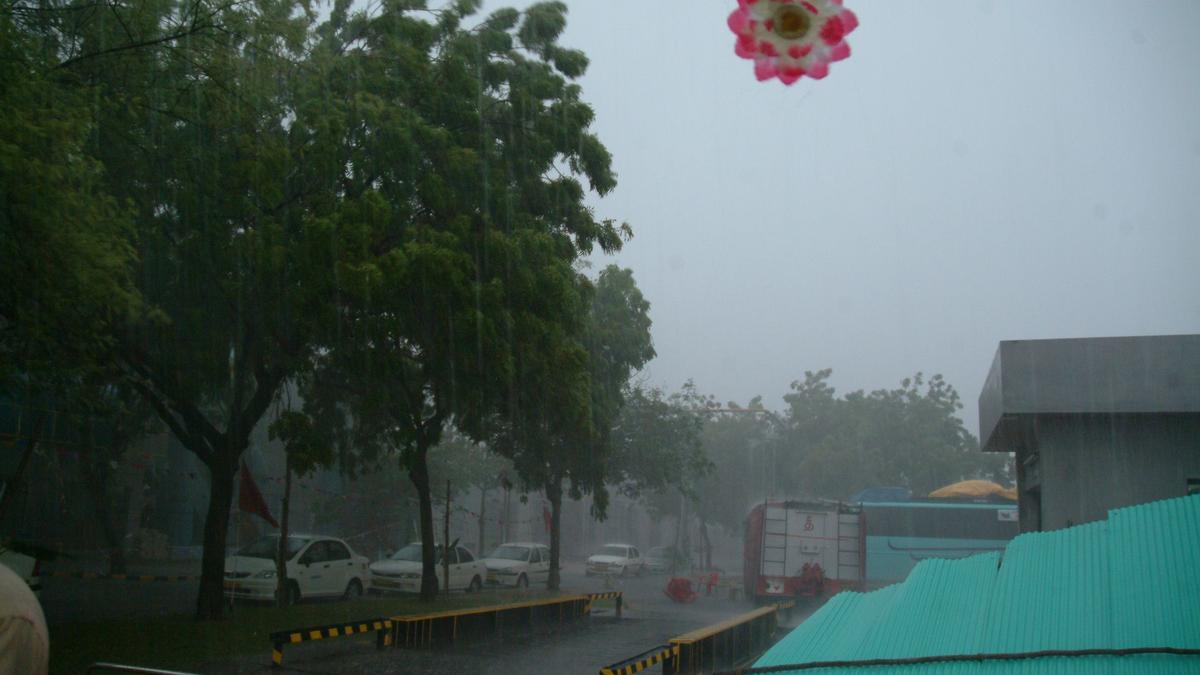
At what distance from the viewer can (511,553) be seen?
31.3 metres

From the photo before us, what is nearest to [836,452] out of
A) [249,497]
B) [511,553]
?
[511,553]

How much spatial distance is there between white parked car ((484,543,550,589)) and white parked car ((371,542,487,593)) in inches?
45.1

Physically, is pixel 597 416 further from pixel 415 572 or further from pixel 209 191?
pixel 209 191

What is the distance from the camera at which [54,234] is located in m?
8.48

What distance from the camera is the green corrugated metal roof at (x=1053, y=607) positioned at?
3.31 metres

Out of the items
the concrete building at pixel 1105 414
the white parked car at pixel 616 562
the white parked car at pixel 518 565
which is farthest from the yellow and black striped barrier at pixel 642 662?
the white parked car at pixel 616 562

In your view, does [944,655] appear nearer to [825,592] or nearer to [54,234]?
[54,234]

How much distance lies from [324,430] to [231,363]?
4.66m

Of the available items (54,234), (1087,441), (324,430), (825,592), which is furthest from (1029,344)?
(825,592)

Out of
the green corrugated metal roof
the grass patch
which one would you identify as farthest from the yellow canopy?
the green corrugated metal roof

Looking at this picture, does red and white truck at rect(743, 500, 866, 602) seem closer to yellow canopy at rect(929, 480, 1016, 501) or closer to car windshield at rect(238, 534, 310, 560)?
yellow canopy at rect(929, 480, 1016, 501)

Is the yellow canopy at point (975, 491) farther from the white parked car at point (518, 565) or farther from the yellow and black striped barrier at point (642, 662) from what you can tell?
the yellow and black striped barrier at point (642, 662)

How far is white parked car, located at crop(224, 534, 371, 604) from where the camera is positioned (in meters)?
19.9

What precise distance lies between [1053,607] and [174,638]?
40.8 feet
